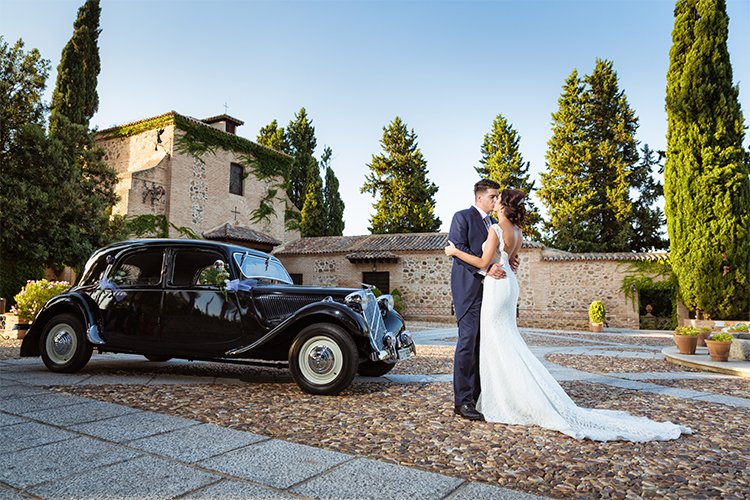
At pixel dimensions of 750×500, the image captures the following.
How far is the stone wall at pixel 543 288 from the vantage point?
18.1 m

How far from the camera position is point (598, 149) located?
88.7ft

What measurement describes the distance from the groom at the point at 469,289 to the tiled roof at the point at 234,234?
16.9 metres

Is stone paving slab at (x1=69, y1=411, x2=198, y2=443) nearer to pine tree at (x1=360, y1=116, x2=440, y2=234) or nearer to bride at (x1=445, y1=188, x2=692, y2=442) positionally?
bride at (x1=445, y1=188, x2=692, y2=442)

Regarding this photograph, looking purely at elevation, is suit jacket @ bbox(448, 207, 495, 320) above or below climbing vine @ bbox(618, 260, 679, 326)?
below

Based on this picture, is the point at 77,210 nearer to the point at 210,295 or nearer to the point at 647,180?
the point at 210,295

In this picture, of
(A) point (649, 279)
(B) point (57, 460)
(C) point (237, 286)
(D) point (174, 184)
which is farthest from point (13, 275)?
(A) point (649, 279)

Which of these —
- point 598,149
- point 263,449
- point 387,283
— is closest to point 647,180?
point 598,149

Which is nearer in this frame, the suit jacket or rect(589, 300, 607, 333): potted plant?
the suit jacket

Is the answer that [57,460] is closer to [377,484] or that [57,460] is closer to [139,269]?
[377,484]

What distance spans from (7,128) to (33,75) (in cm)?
191

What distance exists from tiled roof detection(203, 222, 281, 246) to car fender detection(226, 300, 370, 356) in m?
15.7

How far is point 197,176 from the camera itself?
19562 mm

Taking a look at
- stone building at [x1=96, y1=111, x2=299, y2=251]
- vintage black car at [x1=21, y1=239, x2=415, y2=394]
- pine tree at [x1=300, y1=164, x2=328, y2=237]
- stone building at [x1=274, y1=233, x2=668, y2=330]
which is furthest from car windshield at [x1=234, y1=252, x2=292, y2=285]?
pine tree at [x1=300, y1=164, x2=328, y2=237]

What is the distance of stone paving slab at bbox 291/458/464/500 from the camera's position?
78.4 inches
